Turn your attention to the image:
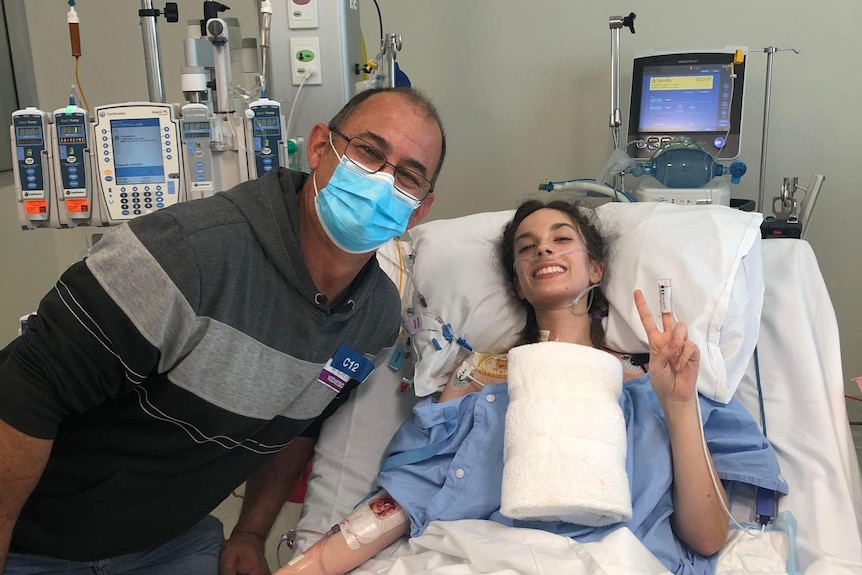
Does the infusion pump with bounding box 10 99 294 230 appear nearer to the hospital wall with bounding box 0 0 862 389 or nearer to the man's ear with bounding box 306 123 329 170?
the man's ear with bounding box 306 123 329 170

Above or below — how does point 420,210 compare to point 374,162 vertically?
below

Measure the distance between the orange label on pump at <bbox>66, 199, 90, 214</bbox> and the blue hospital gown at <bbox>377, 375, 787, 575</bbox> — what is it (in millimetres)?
1065

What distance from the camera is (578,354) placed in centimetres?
154

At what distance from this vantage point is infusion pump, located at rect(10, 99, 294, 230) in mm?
2014

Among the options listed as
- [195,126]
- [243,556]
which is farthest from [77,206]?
[243,556]

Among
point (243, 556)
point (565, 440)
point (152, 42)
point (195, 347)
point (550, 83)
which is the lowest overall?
point (243, 556)

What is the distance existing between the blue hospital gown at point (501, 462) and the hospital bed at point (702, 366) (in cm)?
7

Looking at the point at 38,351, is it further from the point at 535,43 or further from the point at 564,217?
the point at 535,43

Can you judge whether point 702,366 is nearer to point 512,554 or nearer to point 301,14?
point 512,554

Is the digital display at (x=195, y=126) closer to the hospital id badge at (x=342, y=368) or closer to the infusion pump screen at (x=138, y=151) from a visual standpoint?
the infusion pump screen at (x=138, y=151)

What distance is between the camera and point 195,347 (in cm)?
136

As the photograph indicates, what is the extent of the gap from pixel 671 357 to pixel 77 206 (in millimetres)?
1593

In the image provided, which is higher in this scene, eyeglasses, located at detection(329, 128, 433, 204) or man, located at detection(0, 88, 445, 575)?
eyeglasses, located at detection(329, 128, 433, 204)

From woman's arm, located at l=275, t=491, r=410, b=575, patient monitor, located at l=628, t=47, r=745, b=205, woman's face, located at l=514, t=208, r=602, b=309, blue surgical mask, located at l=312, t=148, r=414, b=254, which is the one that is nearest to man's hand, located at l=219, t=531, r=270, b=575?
woman's arm, located at l=275, t=491, r=410, b=575
